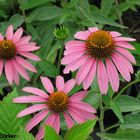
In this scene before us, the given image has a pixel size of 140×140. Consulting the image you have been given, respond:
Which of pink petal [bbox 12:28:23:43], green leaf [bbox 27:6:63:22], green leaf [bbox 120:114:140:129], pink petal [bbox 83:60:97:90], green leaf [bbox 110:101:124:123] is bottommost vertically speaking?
green leaf [bbox 120:114:140:129]

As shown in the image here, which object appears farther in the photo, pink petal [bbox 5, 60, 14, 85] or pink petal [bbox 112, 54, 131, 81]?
pink petal [bbox 5, 60, 14, 85]

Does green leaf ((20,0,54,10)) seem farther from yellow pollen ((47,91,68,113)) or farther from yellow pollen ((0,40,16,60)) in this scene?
yellow pollen ((47,91,68,113))

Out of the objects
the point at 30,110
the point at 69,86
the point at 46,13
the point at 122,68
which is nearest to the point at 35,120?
the point at 30,110

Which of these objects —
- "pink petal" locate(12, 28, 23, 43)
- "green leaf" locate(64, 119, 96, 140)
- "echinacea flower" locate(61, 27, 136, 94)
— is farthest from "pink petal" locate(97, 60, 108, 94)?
"pink petal" locate(12, 28, 23, 43)

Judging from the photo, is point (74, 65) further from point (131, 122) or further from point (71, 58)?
point (131, 122)

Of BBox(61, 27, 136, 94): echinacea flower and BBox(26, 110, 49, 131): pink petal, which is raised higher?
BBox(61, 27, 136, 94): echinacea flower
